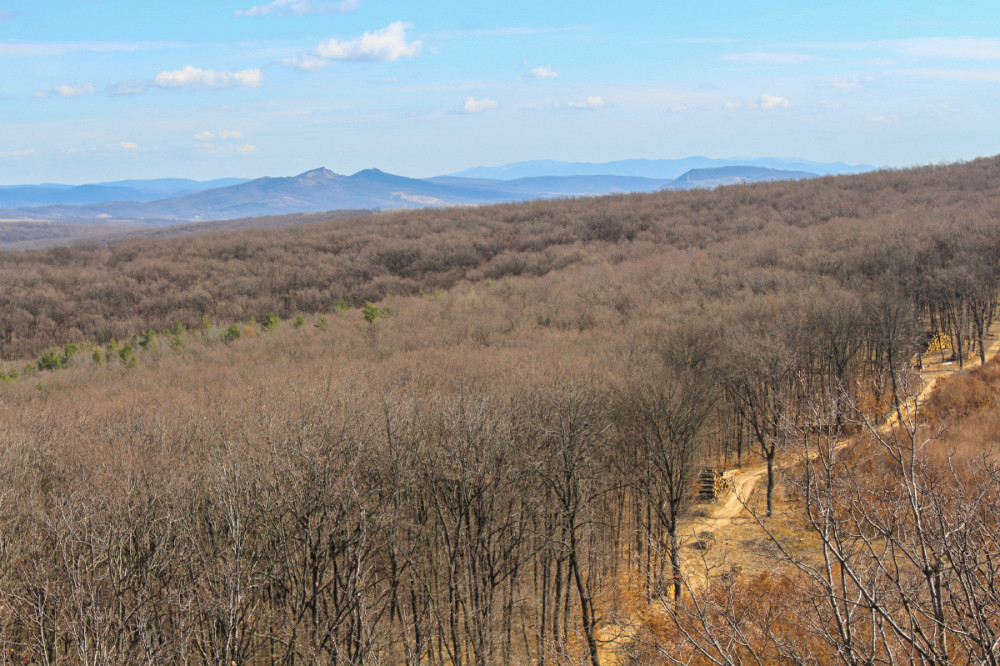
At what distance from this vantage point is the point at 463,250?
118500mm

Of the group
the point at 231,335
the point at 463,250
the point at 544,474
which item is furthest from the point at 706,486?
the point at 463,250

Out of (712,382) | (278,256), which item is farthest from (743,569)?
(278,256)

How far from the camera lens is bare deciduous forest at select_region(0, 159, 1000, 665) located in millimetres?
10258

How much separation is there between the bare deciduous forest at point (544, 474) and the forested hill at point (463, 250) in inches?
114

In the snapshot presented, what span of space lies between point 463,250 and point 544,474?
96.6 m

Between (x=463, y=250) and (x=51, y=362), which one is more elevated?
(x=463, y=250)

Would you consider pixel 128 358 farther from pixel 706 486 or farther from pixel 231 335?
pixel 706 486

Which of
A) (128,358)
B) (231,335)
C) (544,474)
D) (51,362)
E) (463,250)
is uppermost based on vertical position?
(463,250)

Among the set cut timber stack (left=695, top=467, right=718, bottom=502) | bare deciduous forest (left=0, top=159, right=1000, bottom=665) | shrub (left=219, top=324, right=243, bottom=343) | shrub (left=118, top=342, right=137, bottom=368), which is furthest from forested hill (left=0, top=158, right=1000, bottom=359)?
shrub (left=118, top=342, right=137, bottom=368)

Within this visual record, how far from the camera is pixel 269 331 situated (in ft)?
203

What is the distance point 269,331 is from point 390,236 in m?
75.3

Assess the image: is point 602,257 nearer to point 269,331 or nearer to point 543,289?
point 543,289

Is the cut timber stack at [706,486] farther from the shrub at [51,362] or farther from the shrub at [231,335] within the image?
the shrub at [51,362]

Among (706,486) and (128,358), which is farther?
(128,358)
